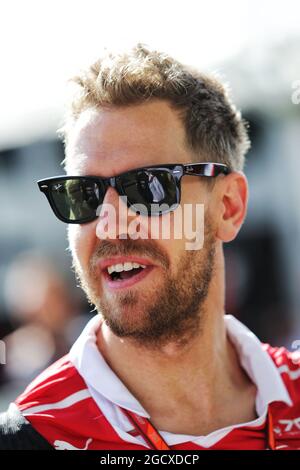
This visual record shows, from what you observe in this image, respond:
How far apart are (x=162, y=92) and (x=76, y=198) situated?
0.51 metres

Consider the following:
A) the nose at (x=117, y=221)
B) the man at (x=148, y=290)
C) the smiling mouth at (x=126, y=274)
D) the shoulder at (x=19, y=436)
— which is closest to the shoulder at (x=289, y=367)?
the man at (x=148, y=290)

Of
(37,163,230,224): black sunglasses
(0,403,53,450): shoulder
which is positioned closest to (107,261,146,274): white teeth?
(37,163,230,224): black sunglasses

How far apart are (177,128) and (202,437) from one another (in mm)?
1074

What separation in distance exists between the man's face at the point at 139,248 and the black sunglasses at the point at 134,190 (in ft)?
0.09

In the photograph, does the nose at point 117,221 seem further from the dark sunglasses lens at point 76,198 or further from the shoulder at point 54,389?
the shoulder at point 54,389

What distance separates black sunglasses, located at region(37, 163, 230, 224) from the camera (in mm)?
2135

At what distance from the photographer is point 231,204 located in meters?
2.50

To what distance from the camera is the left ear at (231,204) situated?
2.45 m

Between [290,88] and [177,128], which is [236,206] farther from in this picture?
[290,88]

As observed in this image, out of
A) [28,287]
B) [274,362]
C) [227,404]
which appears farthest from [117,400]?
[28,287]

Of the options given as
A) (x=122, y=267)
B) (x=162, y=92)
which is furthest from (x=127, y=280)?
(x=162, y=92)

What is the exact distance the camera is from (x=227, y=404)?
2320 mm

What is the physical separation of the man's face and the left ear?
0.55 ft
